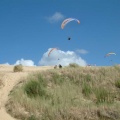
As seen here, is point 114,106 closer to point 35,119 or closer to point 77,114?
point 77,114

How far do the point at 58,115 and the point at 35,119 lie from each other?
43.6 inches

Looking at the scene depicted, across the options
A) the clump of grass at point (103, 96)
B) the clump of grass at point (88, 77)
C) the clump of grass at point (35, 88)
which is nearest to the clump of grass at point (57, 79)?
the clump of grass at point (35, 88)

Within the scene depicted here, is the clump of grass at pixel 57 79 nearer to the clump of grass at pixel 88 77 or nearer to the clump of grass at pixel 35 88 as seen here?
the clump of grass at pixel 35 88

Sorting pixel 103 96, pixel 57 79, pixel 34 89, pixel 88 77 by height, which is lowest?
pixel 103 96

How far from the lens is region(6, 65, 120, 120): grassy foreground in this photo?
17141 millimetres

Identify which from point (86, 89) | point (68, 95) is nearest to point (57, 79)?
point (86, 89)

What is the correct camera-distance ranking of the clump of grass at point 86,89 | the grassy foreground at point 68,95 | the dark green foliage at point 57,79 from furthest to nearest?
1. the dark green foliage at point 57,79
2. the clump of grass at point 86,89
3. the grassy foreground at point 68,95

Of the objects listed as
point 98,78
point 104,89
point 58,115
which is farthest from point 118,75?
point 58,115

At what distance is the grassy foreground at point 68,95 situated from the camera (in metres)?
17.1

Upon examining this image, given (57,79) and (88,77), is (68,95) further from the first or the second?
(88,77)

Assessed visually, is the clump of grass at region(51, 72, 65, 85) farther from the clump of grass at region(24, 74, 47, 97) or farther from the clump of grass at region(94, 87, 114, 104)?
the clump of grass at region(94, 87, 114, 104)

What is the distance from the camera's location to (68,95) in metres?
21.0

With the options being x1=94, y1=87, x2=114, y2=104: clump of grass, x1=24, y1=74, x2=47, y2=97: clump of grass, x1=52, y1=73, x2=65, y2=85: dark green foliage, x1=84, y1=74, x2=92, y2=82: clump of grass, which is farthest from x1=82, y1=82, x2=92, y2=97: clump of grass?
x1=24, y1=74, x2=47, y2=97: clump of grass

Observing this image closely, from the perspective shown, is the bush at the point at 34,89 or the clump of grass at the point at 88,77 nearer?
the bush at the point at 34,89
